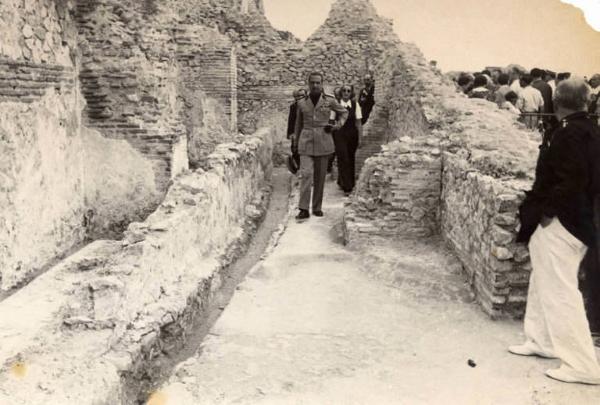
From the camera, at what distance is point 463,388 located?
11.4ft

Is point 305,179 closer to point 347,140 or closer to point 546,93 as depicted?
point 347,140

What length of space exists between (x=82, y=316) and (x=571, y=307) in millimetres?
2685

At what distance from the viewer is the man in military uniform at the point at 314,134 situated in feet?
24.2

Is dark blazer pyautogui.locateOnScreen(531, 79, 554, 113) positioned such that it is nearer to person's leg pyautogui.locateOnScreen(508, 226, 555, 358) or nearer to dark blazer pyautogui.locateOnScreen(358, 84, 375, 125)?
dark blazer pyautogui.locateOnScreen(358, 84, 375, 125)

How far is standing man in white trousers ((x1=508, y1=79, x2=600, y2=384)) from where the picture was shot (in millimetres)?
3469

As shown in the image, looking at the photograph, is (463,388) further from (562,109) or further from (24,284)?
(24,284)

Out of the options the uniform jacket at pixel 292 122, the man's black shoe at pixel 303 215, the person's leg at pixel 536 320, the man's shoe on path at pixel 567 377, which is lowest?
the man's black shoe at pixel 303 215

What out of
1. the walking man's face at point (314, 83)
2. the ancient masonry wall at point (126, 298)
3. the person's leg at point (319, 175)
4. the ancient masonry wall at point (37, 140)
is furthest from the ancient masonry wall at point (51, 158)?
the walking man's face at point (314, 83)

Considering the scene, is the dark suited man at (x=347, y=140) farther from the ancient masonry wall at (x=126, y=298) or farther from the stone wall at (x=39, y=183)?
the stone wall at (x=39, y=183)

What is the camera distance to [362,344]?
408cm

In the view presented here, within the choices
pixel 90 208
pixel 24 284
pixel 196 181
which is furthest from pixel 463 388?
pixel 90 208

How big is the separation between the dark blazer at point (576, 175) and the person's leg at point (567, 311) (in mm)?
65

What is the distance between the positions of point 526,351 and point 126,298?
93.9 inches

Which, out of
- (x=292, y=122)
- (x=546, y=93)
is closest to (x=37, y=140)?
(x=292, y=122)
